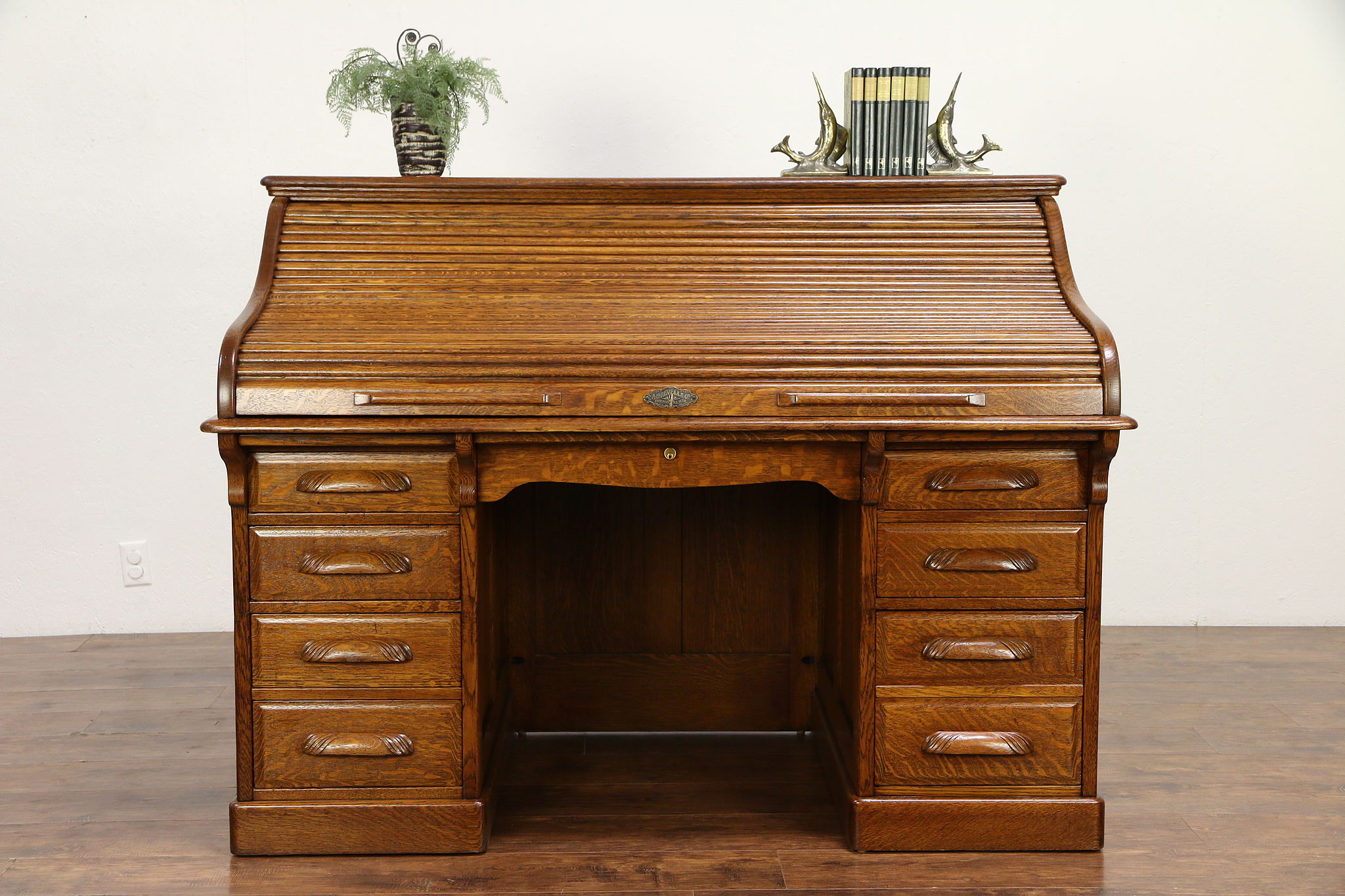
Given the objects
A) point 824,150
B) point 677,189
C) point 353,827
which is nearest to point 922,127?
point 824,150

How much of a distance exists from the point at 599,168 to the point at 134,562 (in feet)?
6.51

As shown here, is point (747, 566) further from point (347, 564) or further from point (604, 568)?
point (347, 564)

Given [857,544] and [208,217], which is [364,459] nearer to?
[857,544]

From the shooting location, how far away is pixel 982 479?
2254mm

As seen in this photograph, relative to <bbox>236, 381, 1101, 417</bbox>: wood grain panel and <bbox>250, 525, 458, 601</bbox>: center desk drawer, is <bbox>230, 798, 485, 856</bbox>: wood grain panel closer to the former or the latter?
<bbox>250, 525, 458, 601</bbox>: center desk drawer

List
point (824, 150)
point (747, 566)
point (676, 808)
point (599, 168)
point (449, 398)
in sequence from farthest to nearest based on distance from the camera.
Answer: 1. point (599, 168)
2. point (747, 566)
3. point (824, 150)
4. point (676, 808)
5. point (449, 398)

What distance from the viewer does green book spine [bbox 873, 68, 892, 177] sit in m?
2.56

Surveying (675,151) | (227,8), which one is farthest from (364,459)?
(227,8)

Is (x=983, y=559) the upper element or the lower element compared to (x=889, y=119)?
lower

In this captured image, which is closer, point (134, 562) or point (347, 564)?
point (347, 564)

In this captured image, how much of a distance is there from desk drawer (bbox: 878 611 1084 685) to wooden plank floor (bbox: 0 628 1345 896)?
14.6 inches

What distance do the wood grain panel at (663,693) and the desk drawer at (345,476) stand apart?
853mm

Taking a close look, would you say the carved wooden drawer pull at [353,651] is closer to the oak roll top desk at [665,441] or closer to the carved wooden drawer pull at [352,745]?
the oak roll top desk at [665,441]

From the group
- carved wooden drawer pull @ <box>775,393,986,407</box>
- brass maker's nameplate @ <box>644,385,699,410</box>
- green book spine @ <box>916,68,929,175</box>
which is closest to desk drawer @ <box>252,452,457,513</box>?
brass maker's nameplate @ <box>644,385,699,410</box>
